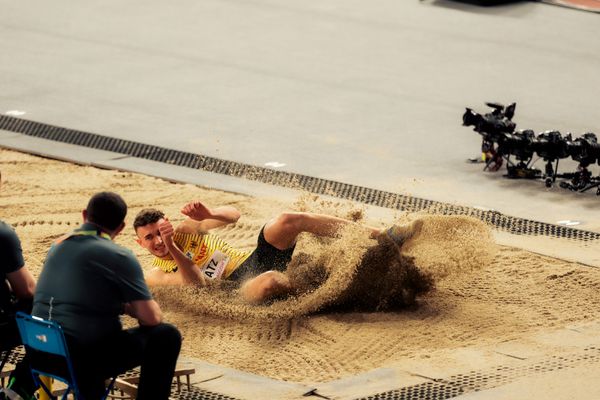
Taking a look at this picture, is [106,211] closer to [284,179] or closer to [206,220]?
[206,220]

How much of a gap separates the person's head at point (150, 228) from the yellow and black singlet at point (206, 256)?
33cm

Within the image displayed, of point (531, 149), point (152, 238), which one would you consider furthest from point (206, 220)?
point (531, 149)

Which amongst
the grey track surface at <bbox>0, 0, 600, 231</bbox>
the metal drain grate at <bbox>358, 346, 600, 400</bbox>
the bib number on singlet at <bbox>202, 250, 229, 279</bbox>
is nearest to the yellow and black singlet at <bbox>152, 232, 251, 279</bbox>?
the bib number on singlet at <bbox>202, 250, 229, 279</bbox>

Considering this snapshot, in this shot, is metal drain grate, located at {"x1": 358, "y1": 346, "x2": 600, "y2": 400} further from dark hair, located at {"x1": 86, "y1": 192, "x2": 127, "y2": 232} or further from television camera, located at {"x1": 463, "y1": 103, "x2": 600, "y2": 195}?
television camera, located at {"x1": 463, "y1": 103, "x2": 600, "y2": 195}

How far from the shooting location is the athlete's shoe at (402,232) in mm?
8852

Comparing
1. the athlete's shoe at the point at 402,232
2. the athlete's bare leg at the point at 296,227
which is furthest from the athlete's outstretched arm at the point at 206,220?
the athlete's shoe at the point at 402,232

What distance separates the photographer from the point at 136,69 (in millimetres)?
15195

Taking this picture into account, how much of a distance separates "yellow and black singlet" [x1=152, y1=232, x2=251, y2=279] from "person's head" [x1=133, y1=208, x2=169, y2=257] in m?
0.33

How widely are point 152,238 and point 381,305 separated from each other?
1576mm

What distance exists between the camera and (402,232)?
8.93 meters

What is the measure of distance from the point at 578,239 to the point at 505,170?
1.97 metres

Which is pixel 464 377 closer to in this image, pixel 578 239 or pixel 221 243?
pixel 221 243

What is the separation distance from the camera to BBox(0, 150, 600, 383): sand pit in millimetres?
7965

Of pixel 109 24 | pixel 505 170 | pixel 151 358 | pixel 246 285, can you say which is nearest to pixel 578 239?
pixel 505 170
